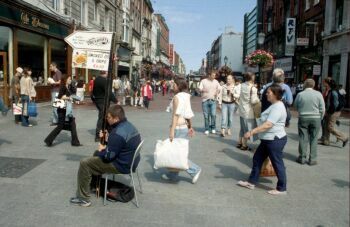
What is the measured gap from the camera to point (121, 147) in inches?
187

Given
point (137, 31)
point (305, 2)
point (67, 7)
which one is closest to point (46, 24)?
point (67, 7)

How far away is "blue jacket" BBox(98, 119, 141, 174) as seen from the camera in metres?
4.70

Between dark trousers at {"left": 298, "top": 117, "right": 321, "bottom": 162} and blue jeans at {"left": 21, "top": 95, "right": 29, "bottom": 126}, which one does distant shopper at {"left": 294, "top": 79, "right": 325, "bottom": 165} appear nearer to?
dark trousers at {"left": 298, "top": 117, "right": 321, "bottom": 162}

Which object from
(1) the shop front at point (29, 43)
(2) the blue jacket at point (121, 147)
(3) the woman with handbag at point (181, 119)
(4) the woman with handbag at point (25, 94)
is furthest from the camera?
(1) the shop front at point (29, 43)

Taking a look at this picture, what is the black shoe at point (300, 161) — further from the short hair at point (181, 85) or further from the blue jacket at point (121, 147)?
the blue jacket at point (121, 147)

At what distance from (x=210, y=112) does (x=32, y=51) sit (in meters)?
11.6

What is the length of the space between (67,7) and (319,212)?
20.9 m

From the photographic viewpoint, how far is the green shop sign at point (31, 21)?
621 inches

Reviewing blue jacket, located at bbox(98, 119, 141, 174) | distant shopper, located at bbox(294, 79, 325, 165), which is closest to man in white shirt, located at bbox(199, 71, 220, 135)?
distant shopper, located at bbox(294, 79, 325, 165)

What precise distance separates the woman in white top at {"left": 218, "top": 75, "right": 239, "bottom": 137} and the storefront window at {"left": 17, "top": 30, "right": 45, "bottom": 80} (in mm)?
10879

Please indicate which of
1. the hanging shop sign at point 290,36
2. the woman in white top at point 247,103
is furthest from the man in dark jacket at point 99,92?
the hanging shop sign at point 290,36

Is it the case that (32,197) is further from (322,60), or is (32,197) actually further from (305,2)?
(305,2)

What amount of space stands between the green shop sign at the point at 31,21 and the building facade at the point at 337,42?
1679 centimetres

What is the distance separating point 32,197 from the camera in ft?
16.8
